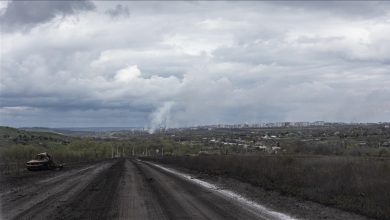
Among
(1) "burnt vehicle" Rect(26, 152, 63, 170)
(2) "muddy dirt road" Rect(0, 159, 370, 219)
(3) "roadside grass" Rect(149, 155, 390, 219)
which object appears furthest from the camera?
(1) "burnt vehicle" Rect(26, 152, 63, 170)

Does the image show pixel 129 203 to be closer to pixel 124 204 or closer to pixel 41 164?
pixel 124 204

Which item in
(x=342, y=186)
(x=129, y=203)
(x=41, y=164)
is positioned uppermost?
(x=342, y=186)

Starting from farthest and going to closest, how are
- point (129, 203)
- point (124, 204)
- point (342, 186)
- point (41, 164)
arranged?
point (41, 164), point (342, 186), point (129, 203), point (124, 204)

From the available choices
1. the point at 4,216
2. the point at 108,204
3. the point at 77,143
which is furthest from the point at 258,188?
the point at 77,143

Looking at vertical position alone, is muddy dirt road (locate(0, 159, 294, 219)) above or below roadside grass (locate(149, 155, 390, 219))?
below

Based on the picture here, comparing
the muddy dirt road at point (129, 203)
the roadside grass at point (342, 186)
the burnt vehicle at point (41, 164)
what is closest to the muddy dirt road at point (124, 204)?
the muddy dirt road at point (129, 203)

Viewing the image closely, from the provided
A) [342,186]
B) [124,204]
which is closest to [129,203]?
[124,204]

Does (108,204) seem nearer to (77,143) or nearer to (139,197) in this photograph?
(139,197)

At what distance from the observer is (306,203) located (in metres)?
20.0

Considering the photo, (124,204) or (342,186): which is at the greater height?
(342,186)

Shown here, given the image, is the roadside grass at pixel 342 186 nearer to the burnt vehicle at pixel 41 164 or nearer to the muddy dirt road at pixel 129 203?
the muddy dirt road at pixel 129 203

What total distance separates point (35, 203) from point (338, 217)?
11164 millimetres

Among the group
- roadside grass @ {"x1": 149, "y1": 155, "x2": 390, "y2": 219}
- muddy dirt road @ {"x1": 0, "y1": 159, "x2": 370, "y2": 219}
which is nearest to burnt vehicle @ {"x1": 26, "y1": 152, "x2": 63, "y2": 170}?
muddy dirt road @ {"x1": 0, "y1": 159, "x2": 370, "y2": 219}

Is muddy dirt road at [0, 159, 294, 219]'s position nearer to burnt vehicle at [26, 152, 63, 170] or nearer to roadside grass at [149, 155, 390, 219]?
roadside grass at [149, 155, 390, 219]
